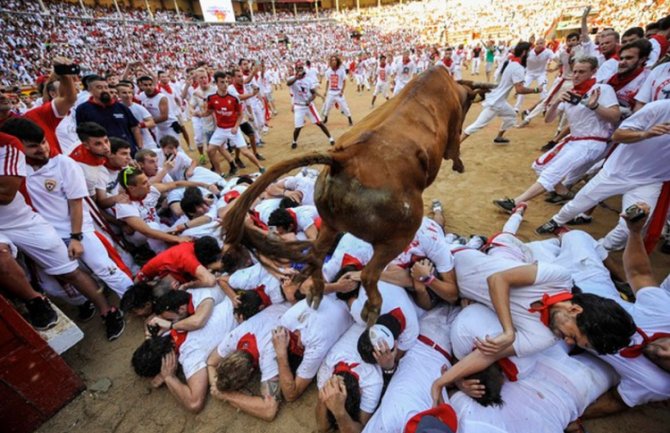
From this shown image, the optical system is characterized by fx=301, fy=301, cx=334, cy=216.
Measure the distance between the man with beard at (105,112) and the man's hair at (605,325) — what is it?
612cm

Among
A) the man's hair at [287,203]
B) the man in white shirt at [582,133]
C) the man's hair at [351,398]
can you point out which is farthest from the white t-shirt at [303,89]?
the man's hair at [351,398]

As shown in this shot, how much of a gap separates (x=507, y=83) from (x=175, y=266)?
6804 mm

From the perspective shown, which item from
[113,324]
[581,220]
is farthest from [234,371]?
[581,220]

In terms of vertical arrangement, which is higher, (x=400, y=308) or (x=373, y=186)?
(x=373, y=186)

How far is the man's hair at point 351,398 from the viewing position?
2084 millimetres

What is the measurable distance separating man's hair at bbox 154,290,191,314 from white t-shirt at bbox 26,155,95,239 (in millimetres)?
1218

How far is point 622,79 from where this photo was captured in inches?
151

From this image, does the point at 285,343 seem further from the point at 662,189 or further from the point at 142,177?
the point at 662,189

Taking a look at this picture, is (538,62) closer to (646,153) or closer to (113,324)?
(646,153)

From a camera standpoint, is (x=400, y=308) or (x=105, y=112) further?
(x=105, y=112)

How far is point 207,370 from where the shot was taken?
264cm

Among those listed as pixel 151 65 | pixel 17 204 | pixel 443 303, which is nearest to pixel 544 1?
pixel 151 65

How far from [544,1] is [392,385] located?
126ft

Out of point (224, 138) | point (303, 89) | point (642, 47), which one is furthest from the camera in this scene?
point (303, 89)
